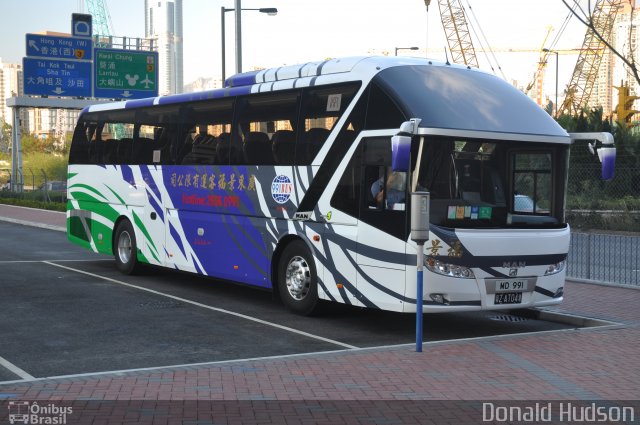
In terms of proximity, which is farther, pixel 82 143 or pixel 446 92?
pixel 82 143

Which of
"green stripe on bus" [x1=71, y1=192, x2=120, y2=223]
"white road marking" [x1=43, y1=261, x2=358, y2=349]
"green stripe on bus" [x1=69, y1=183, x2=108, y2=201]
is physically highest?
"green stripe on bus" [x1=69, y1=183, x2=108, y2=201]

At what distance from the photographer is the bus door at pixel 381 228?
10.8 metres

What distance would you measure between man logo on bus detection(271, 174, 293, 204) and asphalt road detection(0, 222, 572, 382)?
1.58 metres

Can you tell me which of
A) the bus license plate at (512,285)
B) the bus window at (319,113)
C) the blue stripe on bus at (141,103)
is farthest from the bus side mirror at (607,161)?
the blue stripe on bus at (141,103)

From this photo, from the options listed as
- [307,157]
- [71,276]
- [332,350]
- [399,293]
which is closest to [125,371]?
[332,350]

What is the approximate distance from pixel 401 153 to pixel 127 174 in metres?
8.12

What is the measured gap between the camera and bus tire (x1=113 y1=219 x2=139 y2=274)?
16.6 meters

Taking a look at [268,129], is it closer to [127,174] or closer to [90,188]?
[127,174]

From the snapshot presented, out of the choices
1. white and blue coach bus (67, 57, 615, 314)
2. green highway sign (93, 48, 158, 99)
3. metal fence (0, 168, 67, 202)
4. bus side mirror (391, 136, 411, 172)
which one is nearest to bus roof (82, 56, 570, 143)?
white and blue coach bus (67, 57, 615, 314)

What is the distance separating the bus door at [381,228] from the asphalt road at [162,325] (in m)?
0.61

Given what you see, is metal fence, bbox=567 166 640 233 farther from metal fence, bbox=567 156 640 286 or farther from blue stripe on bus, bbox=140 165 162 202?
blue stripe on bus, bbox=140 165 162 202

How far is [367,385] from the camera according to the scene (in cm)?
801

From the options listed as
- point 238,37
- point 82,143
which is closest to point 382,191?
point 82,143
